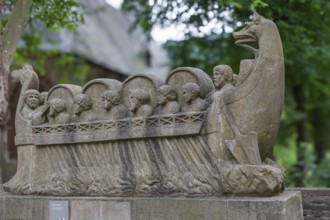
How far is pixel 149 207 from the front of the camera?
6.56 metres

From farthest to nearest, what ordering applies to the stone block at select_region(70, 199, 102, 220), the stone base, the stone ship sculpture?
the stone block at select_region(70, 199, 102, 220), the stone ship sculpture, the stone base

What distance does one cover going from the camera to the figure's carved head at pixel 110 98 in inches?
283

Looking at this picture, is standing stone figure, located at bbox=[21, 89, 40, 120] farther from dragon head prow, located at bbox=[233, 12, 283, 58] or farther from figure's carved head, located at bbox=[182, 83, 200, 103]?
dragon head prow, located at bbox=[233, 12, 283, 58]

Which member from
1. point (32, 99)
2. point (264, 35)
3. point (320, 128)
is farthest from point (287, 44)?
point (320, 128)

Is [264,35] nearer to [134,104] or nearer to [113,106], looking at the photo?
[134,104]

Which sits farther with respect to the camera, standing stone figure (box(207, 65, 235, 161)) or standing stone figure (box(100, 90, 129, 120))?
standing stone figure (box(100, 90, 129, 120))

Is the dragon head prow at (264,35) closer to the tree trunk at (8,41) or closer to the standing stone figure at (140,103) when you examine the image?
the standing stone figure at (140,103)

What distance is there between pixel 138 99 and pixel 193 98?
0.84m

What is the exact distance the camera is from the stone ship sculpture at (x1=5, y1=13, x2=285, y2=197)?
245 inches

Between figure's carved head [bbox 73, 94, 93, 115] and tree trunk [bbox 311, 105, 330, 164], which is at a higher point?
tree trunk [bbox 311, 105, 330, 164]

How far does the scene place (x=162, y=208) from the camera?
6480 mm

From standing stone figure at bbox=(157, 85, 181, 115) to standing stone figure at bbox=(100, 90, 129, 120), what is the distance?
0.64 meters

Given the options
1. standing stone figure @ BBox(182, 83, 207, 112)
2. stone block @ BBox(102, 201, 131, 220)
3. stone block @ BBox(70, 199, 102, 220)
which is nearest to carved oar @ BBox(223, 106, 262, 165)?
standing stone figure @ BBox(182, 83, 207, 112)

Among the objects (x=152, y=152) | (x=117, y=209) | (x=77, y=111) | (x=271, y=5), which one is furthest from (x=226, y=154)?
(x=271, y=5)
